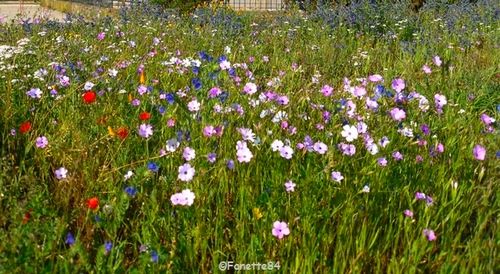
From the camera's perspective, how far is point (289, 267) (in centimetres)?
180

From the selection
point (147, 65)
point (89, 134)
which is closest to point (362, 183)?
point (89, 134)

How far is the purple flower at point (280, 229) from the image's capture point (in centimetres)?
179

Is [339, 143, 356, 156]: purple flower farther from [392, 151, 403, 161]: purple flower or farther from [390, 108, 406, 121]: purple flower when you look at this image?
[390, 108, 406, 121]: purple flower

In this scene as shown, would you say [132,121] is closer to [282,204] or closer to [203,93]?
[203,93]

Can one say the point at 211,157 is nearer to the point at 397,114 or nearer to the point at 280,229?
the point at 280,229

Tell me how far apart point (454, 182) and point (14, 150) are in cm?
200

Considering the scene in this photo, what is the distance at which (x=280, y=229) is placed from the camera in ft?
5.95

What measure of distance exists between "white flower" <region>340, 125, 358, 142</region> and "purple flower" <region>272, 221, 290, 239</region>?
1.86ft

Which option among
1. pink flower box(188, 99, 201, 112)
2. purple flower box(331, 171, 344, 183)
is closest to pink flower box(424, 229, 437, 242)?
purple flower box(331, 171, 344, 183)

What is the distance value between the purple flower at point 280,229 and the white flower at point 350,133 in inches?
22.3

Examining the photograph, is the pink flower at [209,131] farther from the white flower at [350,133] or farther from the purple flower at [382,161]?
the purple flower at [382,161]

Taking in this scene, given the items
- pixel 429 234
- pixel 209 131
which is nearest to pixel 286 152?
pixel 209 131

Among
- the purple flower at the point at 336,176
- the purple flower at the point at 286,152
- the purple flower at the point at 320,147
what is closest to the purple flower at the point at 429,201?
the purple flower at the point at 336,176

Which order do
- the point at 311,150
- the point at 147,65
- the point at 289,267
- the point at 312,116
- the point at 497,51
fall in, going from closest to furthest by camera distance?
the point at 289,267
the point at 311,150
the point at 312,116
the point at 147,65
the point at 497,51
